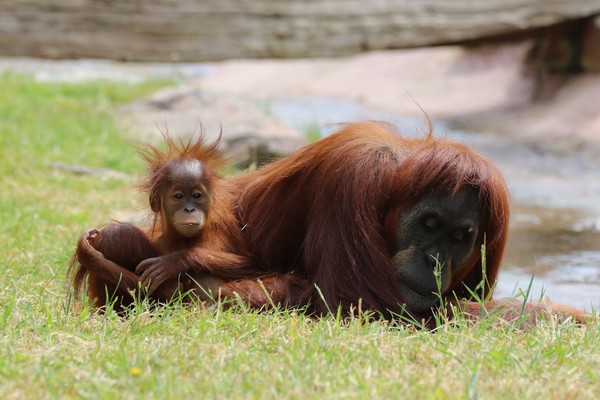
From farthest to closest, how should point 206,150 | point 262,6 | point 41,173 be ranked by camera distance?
point 262,6 < point 41,173 < point 206,150

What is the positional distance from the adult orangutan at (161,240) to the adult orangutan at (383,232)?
0.07 m

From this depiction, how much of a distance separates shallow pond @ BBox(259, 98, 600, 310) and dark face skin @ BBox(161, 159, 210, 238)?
86cm

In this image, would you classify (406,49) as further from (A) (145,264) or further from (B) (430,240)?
(A) (145,264)

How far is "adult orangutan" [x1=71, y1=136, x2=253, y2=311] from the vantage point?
3.84 metres

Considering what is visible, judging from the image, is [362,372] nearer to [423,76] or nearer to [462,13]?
[462,13]

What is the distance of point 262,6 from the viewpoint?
30.4 feet

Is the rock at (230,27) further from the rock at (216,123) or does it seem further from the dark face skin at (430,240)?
the dark face skin at (430,240)

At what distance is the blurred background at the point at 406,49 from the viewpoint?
23.9 feet

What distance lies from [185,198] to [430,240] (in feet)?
3.32

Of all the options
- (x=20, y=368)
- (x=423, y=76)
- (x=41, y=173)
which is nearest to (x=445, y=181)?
(x=20, y=368)

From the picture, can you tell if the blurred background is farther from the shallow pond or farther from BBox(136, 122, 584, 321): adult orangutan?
BBox(136, 122, 584, 321): adult orangutan

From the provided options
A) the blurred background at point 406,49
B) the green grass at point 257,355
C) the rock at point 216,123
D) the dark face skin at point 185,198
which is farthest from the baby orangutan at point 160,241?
the rock at point 216,123

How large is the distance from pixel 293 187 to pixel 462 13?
6.37 metres

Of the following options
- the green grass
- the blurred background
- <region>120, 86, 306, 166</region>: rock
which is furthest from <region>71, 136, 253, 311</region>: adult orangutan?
<region>120, 86, 306, 166</region>: rock
